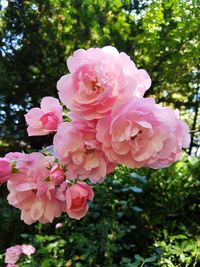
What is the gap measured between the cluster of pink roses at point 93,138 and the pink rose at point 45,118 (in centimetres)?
6

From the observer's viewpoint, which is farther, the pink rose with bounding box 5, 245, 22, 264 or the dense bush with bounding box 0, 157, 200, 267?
the dense bush with bounding box 0, 157, 200, 267

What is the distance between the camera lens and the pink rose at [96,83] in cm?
54

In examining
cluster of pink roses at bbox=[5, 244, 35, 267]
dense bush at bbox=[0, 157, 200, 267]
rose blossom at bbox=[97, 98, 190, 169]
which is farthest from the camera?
dense bush at bbox=[0, 157, 200, 267]

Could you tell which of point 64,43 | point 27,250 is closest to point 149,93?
point 64,43

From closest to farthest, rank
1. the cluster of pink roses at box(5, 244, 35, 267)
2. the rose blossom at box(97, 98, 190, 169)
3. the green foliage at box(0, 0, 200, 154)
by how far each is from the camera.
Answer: the rose blossom at box(97, 98, 190, 169) < the cluster of pink roses at box(5, 244, 35, 267) < the green foliage at box(0, 0, 200, 154)

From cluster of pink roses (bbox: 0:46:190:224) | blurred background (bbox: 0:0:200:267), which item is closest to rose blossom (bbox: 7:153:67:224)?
cluster of pink roses (bbox: 0:46:190:224)

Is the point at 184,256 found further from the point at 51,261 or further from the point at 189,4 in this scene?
the point at 189,4

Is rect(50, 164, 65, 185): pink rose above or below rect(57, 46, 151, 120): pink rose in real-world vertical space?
below

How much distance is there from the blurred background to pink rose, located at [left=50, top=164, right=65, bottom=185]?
67cm

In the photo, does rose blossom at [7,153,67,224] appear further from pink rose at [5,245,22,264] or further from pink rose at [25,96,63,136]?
pink rose at [5,245,22,264]

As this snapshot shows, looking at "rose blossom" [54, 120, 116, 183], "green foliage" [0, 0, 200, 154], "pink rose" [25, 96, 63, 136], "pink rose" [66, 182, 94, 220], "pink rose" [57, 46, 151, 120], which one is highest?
"green foliage" [0, 0, 200, 154]

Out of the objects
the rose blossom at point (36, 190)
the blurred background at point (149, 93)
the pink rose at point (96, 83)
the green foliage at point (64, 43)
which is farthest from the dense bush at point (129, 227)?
the pink rose at point (96, 83)

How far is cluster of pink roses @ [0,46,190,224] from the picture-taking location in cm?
54

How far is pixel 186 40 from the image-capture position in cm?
317
